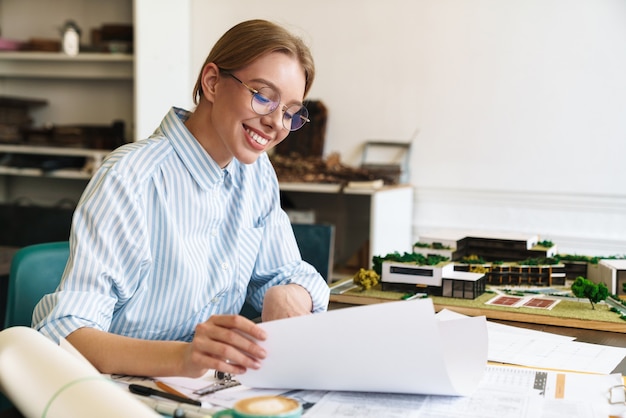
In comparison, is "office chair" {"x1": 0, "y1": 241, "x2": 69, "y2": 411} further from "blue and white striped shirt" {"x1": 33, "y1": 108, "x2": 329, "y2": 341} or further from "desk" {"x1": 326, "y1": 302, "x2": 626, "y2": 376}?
"desk" {"x1": 326, "y1": 302, "x2": 626, "y2": 376}

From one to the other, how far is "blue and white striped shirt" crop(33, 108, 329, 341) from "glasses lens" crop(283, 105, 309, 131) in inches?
7.0

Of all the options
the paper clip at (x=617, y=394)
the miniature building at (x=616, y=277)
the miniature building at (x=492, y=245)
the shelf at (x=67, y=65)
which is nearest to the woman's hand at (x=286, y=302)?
the paper clip at (x=617, y=394)

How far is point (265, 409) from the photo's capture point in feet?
2.48

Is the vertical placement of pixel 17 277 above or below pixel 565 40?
below

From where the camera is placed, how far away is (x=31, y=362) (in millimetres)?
903

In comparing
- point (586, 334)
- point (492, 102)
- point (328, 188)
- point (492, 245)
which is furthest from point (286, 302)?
point (492, 102)

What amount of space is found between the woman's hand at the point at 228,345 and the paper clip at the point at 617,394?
52 centimetres

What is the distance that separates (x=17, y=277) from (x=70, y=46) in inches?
131

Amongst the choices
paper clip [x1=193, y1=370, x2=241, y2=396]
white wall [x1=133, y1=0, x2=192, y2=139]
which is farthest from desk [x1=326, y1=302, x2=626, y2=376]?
white wall [x1=133, y1=0, x2=192, y2=139]

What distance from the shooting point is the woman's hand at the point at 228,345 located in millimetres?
1011

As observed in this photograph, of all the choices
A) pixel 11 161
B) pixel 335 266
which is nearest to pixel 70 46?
pixel 11 161

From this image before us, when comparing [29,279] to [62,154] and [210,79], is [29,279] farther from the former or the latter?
[62,154]

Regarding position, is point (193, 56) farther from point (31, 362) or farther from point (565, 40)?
point (31, 362)

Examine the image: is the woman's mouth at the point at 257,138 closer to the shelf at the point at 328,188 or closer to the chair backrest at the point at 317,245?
the chair backrest at the point at 317,245
